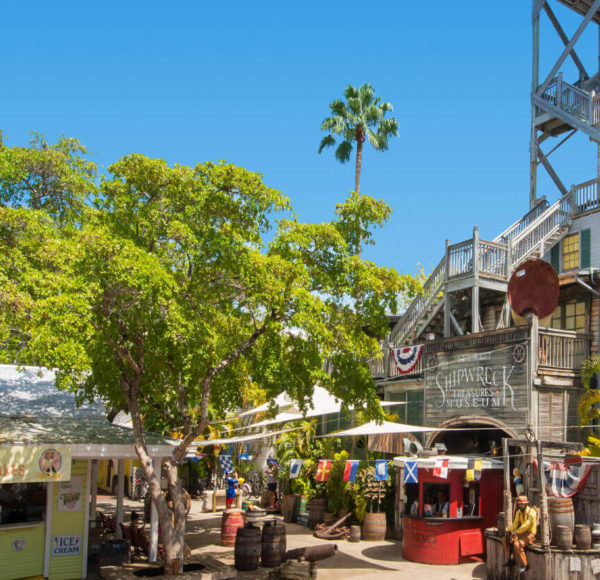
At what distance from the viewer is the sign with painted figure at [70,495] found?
14352 millimetres

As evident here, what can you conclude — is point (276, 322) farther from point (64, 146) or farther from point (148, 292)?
point (64, 146)

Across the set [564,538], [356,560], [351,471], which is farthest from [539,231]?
[356,560]

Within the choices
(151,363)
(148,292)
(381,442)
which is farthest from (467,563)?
(148,292)

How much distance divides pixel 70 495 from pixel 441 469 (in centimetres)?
866

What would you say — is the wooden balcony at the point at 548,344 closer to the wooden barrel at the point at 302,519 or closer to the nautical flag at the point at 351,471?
the nautical flag at the point at 351,471

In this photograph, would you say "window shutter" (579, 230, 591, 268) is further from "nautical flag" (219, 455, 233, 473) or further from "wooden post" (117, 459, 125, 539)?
"wooden post" (117, 459, 125, 539)

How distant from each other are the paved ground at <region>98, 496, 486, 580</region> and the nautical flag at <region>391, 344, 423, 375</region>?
5.36m

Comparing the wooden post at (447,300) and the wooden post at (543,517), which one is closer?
the wooden post at (543,517)

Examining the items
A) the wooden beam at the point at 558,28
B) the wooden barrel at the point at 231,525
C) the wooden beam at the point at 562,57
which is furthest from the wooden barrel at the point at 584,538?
the wooden beam at the point at 558,28

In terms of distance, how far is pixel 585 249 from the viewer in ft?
67.5

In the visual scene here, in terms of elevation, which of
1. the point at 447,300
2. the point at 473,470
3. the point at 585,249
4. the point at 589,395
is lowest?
the point at 473,470

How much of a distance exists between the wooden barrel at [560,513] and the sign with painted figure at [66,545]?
33.1 feet

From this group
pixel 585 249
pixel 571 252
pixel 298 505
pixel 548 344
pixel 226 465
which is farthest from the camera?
pixel 226 465

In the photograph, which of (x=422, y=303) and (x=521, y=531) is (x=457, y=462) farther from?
(x=422, y=303)
